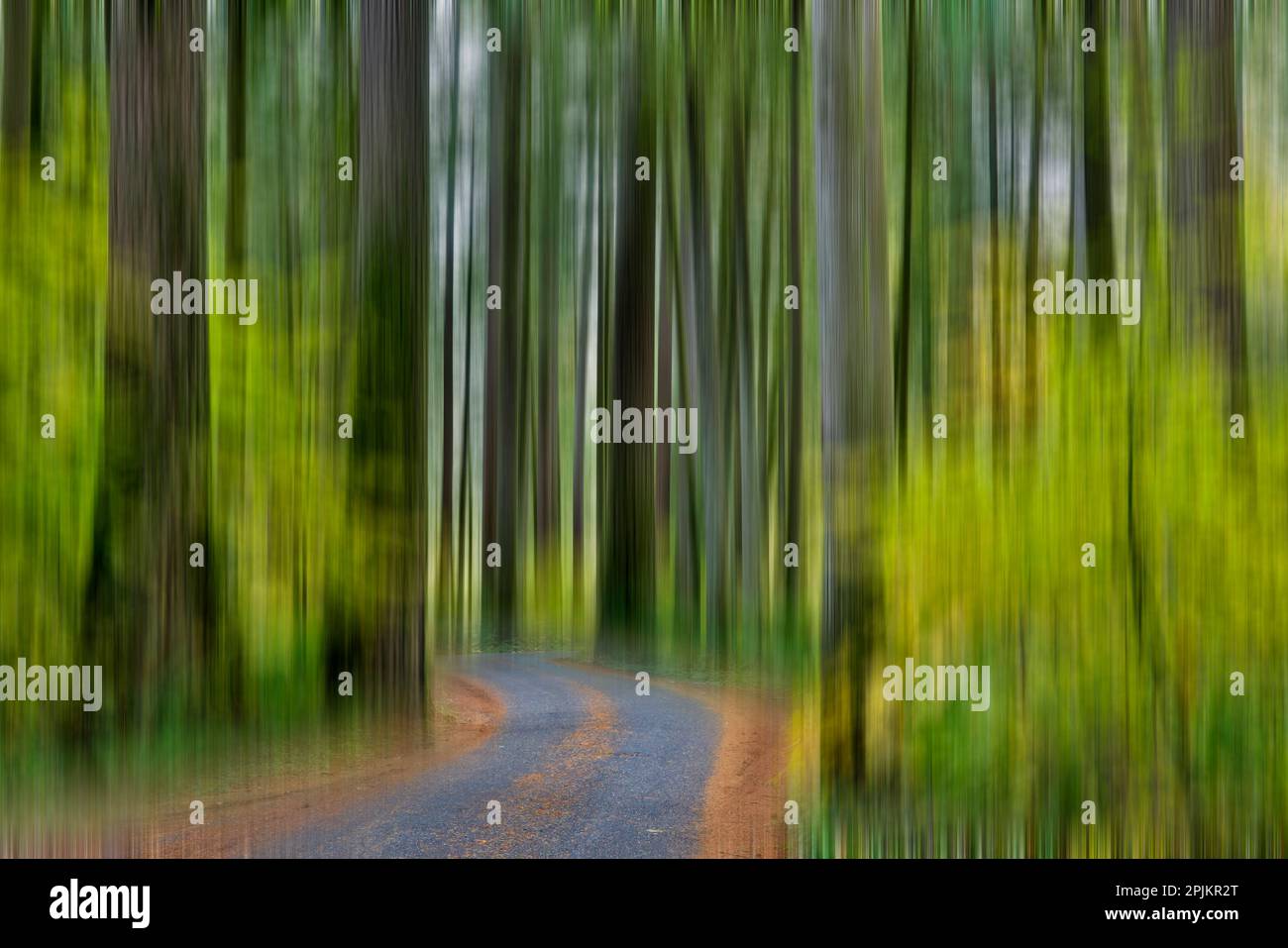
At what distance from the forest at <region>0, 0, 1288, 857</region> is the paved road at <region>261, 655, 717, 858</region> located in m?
0.62

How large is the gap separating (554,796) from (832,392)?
2.29 metres

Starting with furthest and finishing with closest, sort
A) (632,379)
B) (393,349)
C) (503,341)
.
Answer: (503,341)
(632,379)
(393,349)

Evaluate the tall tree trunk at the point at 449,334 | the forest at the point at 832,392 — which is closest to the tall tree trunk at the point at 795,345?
the forest at the point at 832,392

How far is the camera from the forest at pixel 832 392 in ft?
11.6

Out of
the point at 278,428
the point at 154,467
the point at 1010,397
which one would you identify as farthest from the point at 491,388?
the point at 1010,397

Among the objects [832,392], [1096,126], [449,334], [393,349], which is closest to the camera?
[832,392]

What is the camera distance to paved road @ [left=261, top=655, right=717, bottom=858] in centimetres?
345

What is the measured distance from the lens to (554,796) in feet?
13.0

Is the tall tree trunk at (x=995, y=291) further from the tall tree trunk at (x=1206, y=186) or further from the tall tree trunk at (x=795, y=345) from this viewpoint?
the tall tree trunk at (x=795, y=345)

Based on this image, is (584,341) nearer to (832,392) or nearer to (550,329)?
(550,329)

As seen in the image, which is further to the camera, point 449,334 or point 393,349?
point 449,334

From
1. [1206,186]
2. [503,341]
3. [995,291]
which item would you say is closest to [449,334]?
[503,341]

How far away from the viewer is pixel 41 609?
3646 millimetres

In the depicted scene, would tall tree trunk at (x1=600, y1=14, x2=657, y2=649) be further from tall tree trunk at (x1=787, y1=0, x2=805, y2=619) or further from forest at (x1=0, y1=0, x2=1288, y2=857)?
forest at (x1=0, y1=0, x2=1288, y2=857)
